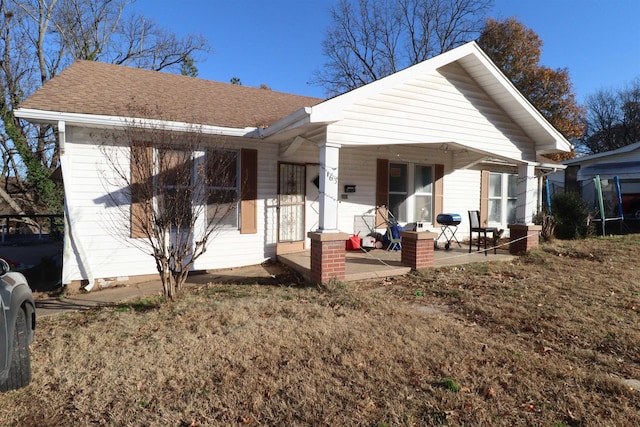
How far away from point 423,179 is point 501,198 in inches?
138

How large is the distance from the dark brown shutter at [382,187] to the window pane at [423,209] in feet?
3.73

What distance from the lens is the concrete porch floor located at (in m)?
6.34

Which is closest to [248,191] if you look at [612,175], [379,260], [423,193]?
[379,260]

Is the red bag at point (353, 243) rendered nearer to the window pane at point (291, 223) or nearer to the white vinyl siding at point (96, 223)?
the window pane at point (291, 223)

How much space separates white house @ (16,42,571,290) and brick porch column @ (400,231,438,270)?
52.0 inches

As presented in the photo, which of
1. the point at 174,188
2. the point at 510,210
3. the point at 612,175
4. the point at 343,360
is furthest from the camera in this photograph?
the point at 612,175

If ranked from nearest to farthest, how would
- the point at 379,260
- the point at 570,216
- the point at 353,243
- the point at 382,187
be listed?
the point at 379,260
the point at 353,243
the point at 382,187
the point at 570,216

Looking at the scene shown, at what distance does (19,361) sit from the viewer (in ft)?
9.52

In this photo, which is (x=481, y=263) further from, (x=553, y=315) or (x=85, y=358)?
(x=85, y=358)

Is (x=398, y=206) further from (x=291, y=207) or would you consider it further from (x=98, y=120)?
(x=98, y=120)

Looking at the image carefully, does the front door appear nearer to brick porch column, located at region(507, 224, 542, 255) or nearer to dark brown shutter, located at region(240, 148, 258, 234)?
dark brown shutter, located at region(240, 148, 258, 234)

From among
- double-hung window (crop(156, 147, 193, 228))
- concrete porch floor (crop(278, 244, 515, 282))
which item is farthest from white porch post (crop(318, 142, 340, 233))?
double-hung window (crop(156, 147, 193, 228))

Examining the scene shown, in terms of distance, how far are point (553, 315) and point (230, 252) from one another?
5.46 metres

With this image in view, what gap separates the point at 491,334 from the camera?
13.2ft
